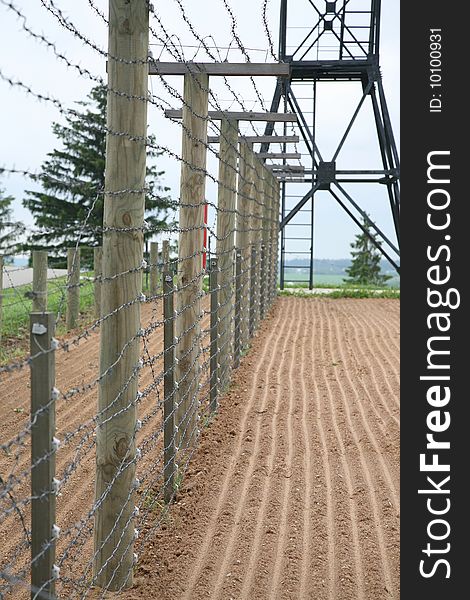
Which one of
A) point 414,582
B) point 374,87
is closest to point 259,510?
point 414,582

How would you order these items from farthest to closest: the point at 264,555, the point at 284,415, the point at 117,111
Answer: the point at 284,415 → the point at 264,555 → the point at 117,111

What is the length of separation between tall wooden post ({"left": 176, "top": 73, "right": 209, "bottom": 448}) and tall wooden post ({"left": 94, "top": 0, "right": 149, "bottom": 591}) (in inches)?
100

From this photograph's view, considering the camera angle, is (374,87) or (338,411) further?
(374,87)

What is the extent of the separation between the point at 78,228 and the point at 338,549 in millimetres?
2776

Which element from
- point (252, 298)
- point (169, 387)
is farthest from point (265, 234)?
point (169, 387)

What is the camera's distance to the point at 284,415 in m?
8.95

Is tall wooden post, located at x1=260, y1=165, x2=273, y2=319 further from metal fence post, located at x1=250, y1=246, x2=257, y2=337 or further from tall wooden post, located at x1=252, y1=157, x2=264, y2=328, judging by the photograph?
metal fence post, located at x1=250, y1=246, x2=257, y2=337

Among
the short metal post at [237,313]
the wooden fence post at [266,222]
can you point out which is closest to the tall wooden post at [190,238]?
the short metal post at [237,313]

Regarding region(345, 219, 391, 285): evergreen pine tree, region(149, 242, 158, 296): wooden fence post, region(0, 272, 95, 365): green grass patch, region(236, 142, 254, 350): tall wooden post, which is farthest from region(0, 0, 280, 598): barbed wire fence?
region(345, 219, 391, 285): evergreen pine tree

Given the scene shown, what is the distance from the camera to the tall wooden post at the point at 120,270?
14.6ft

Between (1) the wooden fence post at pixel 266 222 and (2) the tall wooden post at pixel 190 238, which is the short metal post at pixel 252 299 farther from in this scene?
(2) the tall wooden post at pixel 190 238

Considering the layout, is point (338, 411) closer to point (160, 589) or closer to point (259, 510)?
point (259, 510)

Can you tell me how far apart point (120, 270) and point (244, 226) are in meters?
8.42

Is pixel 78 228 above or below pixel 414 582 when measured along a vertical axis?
above
